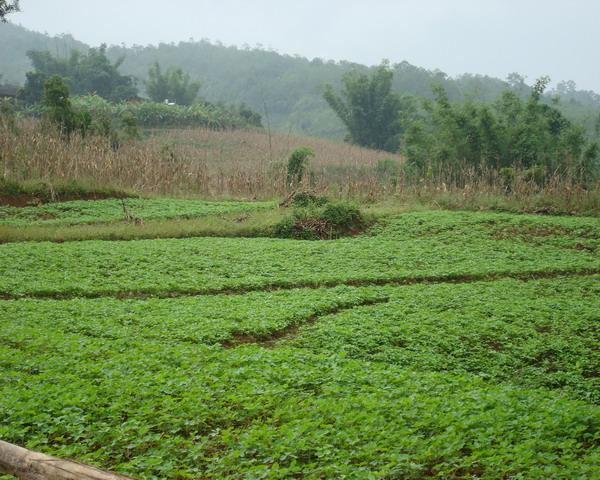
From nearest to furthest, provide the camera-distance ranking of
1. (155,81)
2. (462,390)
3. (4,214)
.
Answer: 1. (462,390)
2. (4,214)
3. (155,81)

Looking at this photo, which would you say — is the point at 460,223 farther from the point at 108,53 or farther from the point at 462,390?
the point at 108,53

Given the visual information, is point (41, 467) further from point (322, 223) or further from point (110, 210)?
point (110, 210)

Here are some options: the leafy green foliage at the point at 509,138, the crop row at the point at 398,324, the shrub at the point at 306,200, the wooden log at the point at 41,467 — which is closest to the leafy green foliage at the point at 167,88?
the leafy green foliage at the point at 509,138

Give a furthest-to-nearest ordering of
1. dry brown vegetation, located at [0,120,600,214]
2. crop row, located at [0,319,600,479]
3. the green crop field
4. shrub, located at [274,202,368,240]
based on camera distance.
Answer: dry brown vegetation, located at [0,120,600,214]
shrub, located at [274,202,368,240]
the green crop field
crop row, located at [0,319,600,479]

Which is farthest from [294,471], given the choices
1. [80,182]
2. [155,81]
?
[155,81]

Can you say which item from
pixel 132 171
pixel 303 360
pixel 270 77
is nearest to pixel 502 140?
pixel 132 171

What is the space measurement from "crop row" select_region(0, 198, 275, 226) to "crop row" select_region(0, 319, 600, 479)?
9.61 meters

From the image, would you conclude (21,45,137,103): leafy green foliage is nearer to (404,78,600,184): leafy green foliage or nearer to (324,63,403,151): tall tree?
(324,63,403,151): tall tree

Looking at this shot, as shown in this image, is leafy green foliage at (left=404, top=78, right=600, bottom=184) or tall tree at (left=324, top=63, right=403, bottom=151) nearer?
leafy green foliage at (left=404, top=78, right=600, bottom=184)

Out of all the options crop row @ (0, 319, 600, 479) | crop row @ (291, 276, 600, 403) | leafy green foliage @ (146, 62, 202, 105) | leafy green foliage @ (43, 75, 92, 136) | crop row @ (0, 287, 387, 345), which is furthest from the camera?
leafy green foliage @ (146, 62, 202, 105)

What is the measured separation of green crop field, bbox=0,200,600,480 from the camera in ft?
15.7

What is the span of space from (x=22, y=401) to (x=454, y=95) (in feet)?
188

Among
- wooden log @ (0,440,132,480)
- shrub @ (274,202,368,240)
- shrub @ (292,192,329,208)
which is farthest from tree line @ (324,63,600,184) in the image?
wooden log @ (0,440,132,480)

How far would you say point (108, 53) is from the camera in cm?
8350
